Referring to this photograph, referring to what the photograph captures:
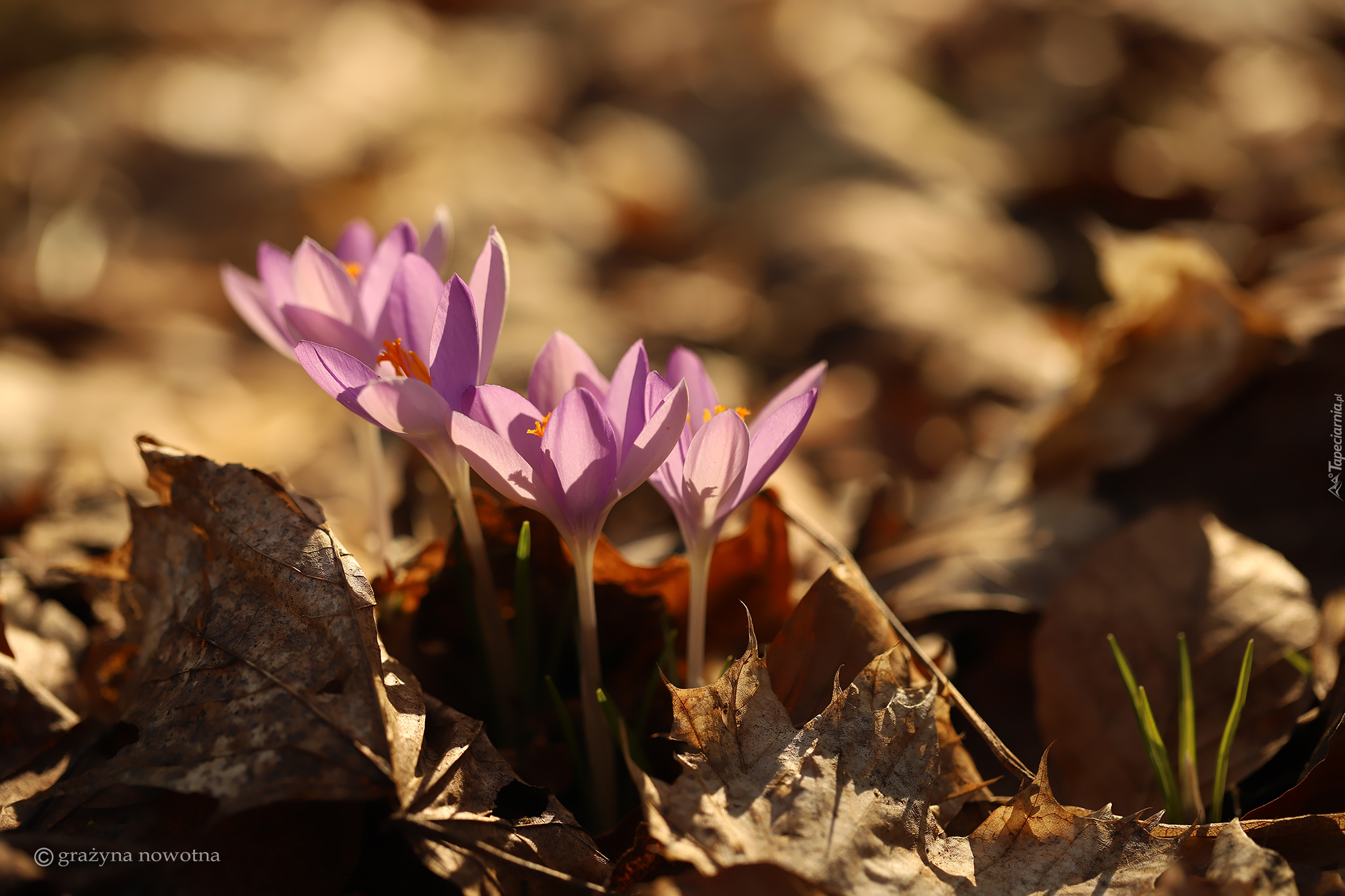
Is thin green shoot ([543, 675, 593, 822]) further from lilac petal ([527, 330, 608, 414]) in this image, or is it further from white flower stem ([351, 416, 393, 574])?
white flower stem ([351, 416, 393, 574])

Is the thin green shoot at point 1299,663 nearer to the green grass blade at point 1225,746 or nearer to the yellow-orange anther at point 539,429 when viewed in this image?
the green grass blade at point 1225,746

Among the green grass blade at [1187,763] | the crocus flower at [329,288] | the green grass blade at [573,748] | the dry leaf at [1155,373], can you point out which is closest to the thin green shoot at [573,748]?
the green grass blade at [573,748]

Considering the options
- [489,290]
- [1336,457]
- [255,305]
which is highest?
[489,290]

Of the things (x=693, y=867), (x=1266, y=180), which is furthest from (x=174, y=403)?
(x=1266, y=180)

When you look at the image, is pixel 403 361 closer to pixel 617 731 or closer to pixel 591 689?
pixel 591 689

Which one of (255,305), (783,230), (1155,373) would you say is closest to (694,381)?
(255,305)

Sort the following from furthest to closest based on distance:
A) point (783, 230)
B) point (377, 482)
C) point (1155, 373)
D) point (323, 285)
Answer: point (783, 230)
point (1155, 373)
point (377, 482)
point (323, 285)

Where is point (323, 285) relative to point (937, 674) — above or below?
above

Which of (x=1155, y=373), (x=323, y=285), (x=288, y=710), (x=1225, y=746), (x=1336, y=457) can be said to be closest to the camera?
(x=288, y=710)
